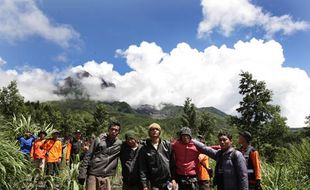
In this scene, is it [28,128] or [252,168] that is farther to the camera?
[28,128]

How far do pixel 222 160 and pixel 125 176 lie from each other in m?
1.57

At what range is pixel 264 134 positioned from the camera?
44.2 m

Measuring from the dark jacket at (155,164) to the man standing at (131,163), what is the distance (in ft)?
0.77

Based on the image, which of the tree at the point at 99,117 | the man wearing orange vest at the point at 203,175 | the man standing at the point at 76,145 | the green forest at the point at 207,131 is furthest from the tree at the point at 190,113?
the man wearing orange vest at the point at 203,175

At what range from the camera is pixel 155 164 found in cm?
625

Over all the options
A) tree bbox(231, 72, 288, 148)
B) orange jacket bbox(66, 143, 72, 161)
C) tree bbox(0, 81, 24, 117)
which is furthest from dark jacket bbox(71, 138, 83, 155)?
tree bbox(0, 81, 24, 117)

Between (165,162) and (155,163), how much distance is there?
0.16 m

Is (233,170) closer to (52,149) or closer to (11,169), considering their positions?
(11,169)

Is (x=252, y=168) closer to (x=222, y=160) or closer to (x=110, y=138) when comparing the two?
(x=222, y=160)

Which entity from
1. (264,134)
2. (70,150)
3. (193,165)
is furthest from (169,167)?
(264,134)

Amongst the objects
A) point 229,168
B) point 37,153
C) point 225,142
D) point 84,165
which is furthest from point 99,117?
point 229,168

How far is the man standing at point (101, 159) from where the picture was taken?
6930 mm

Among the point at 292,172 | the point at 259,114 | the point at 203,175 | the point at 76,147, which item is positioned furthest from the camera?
the point at 259,114

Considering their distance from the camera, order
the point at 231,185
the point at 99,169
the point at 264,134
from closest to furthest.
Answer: the point at 231,185 → the point at 99,169 → the point at 264,134
